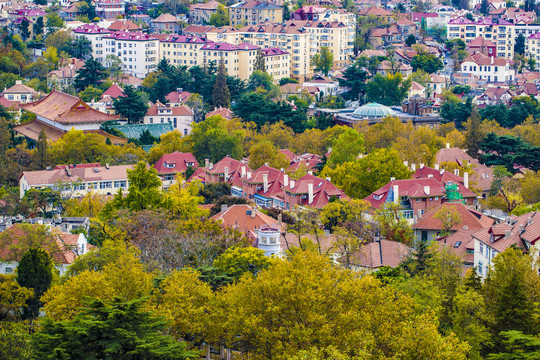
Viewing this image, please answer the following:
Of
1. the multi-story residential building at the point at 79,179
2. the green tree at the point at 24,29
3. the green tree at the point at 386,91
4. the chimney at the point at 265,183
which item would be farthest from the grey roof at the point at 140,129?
the green tree at the point at 24,29

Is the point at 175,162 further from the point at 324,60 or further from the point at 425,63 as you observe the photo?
the point at 425,63

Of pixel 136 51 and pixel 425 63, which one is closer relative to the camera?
pixel 136 51

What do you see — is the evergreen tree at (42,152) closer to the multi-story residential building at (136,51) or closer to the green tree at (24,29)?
the multi-story residential building at (136,51)

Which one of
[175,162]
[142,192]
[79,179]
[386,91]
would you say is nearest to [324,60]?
[386,91]

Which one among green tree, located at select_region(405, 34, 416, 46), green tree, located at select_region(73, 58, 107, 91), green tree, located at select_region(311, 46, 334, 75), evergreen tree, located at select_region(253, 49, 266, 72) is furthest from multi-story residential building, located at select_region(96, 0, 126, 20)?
green tree, located at select_region(405, 34, 416, 46)

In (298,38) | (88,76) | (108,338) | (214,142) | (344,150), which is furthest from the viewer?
(298,38)

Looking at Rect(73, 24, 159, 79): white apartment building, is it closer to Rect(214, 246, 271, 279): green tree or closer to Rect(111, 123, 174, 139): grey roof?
Rect(111, 123, 174, 139): grey roof
